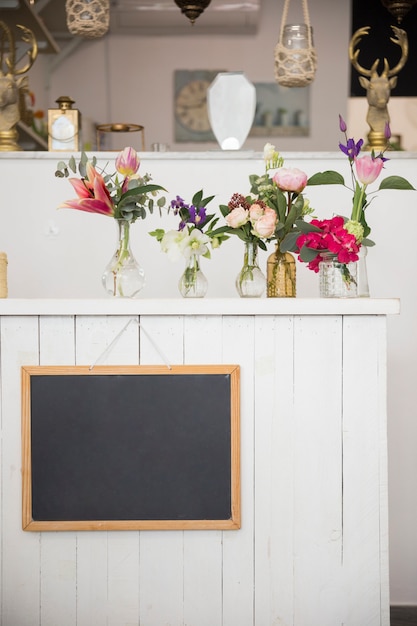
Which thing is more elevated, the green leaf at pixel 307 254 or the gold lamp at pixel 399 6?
the gold lamp at pixel 399 6

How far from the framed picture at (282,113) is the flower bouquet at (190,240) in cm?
370

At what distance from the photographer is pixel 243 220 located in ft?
6.91

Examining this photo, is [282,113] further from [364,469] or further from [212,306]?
[364,469]

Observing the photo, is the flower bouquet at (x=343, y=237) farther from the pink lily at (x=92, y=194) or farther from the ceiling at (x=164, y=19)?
the ceiling at (x=164, y=19)

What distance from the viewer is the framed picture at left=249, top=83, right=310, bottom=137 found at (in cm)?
572

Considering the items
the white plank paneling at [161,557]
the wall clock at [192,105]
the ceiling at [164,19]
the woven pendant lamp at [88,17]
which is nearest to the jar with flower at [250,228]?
the white plank paneling at [161,557]

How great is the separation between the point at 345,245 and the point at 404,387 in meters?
0.90

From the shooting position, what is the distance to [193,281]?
2.16 metres

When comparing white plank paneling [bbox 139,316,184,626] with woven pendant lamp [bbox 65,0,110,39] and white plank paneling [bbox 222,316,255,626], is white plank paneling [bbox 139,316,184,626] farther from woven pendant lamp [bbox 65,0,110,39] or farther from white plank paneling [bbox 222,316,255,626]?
woven pendant lamp [bbox 65,0,110,39]

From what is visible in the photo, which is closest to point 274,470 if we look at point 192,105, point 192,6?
point 192,6

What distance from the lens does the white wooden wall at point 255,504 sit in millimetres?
2018

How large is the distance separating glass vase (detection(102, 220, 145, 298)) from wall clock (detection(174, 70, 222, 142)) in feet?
12.2

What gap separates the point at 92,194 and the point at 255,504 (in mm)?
896

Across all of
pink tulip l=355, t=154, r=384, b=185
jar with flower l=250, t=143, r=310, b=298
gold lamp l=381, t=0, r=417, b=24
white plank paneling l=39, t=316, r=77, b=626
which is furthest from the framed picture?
white plank paneling l=39, t=316, r=77, b=626
